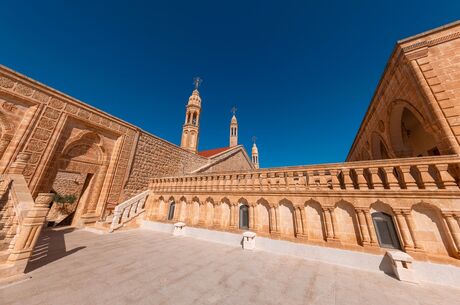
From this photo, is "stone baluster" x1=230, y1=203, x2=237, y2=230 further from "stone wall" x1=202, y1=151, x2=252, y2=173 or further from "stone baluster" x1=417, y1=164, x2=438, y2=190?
"stone wall" x1=202, y1=151, x2=252, y2=173

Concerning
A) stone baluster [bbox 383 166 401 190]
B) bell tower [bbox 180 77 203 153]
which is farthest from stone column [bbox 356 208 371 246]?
bell tower [bbox 180 77 203 153]

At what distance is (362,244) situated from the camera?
177 inches

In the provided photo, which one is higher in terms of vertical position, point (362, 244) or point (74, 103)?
point (74, 103)

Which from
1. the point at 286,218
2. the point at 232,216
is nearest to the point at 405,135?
the point at 286,218

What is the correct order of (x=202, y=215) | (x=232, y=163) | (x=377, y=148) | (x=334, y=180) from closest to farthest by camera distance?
1. (x=334, y=180)
2. (x=202, y=215)
3. (x=377, y=148)
4. (x=232, y=163)

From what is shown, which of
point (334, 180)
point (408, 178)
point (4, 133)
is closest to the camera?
point (408, 178)

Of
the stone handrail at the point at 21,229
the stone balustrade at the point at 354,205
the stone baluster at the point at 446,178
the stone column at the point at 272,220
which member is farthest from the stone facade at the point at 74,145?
the stone baluster at the point at 446,178

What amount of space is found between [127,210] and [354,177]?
1092cm

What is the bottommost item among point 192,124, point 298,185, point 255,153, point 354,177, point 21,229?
point 21,229

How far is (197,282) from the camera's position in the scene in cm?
339

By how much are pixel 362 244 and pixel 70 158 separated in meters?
13.8

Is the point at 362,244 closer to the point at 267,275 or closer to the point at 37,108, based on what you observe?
the point at 267,275

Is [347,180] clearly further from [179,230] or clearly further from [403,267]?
[179,230]

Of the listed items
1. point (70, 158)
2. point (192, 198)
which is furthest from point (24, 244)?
point (70, 158)
